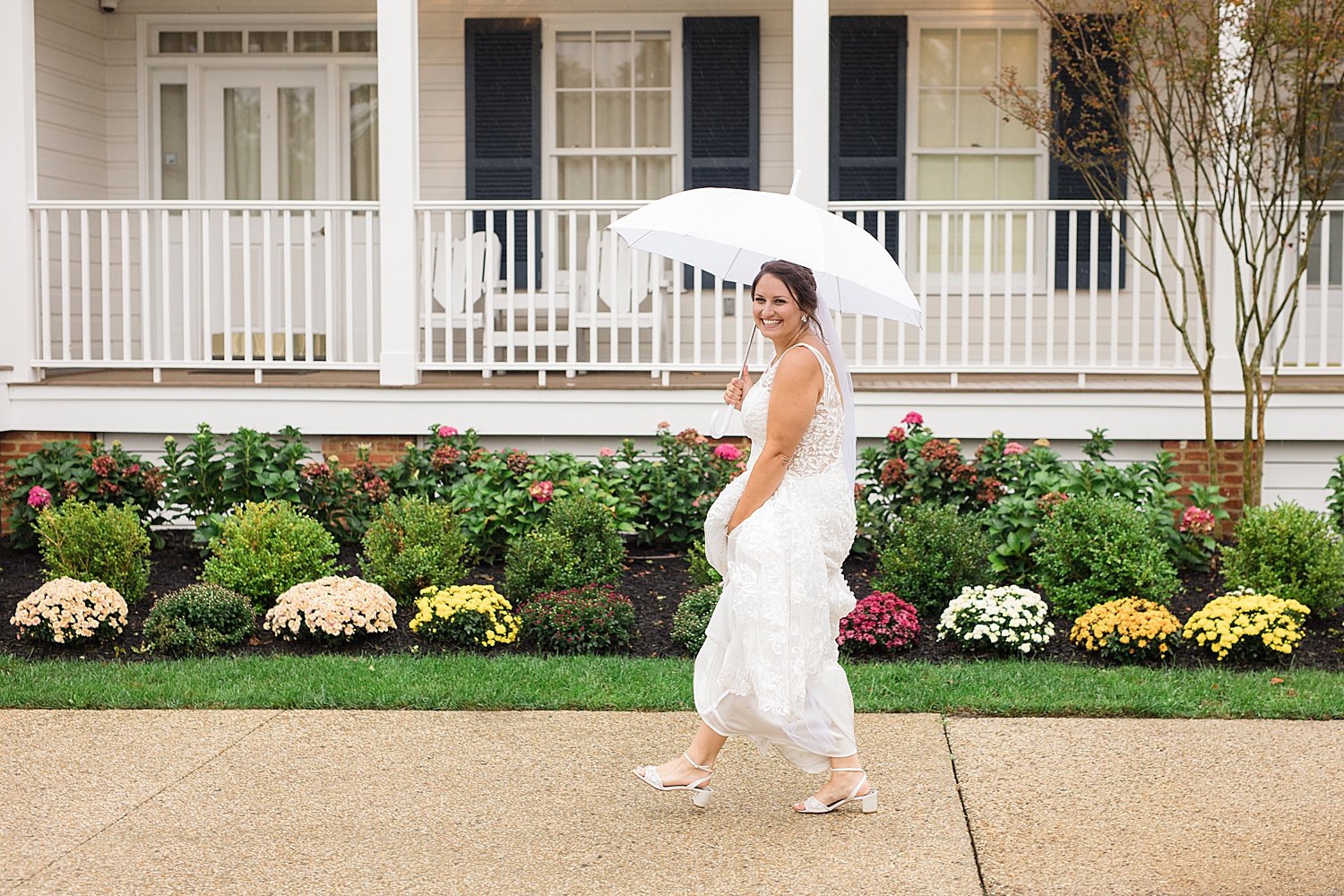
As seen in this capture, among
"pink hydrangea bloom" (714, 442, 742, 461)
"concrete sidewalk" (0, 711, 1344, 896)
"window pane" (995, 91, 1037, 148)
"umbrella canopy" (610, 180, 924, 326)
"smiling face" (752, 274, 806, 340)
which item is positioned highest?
"window pane" (995, 91, 1037, 148)

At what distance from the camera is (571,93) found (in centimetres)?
1030

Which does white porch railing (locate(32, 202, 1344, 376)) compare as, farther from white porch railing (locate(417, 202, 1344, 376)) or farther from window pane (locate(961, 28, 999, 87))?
window pane (locate(961, 28, 999, 87))

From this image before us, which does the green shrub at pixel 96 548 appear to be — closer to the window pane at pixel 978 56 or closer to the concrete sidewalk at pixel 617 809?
the concrete sidewalk at pixel 617 809

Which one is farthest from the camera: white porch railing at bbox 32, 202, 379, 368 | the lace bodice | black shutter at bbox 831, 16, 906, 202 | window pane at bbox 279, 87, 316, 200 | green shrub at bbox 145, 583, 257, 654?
window pane at bbox 279, 87, 316, 200

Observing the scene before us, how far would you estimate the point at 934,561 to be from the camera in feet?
20.3

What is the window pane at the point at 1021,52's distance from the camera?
33.2ft

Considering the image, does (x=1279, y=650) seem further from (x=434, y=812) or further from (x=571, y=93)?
(x=571, y=93)

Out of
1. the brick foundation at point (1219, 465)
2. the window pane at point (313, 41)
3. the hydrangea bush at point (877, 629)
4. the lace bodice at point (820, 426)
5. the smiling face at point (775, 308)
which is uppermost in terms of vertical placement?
the window pane at point (313, 41)

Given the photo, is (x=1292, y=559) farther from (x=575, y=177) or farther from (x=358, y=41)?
(x=358, y=41)

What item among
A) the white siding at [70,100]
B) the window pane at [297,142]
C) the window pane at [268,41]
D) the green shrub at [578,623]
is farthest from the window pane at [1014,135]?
the white siding at [70,100]

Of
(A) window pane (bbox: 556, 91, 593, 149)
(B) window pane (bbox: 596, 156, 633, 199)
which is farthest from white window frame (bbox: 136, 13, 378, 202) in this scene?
(B) window pane (bbox: 596, 156, 633, 199)

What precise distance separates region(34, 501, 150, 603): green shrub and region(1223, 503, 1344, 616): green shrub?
17.6 ft

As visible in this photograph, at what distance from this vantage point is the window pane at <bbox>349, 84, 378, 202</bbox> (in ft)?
34.2

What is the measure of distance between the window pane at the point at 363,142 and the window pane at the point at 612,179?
1.83 meters
